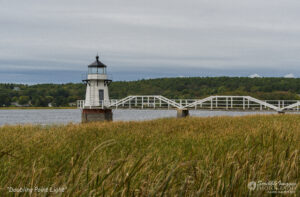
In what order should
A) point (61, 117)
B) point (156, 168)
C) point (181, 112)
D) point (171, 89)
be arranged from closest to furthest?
point (156, 168)
point (181, 112)
point (61, 117)
point (171, 89)

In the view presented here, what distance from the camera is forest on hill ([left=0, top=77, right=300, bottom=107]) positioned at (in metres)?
114

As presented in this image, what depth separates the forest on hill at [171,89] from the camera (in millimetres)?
114125

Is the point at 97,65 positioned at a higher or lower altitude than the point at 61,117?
higher

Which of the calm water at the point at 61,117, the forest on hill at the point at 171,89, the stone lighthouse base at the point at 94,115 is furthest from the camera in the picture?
the forest on hill at the point at 171,89

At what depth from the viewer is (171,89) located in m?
126

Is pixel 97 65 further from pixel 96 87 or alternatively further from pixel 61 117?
pixel 61 117

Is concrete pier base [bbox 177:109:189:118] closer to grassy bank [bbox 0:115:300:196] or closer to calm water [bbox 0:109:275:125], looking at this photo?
calm water [bbox 0:109:275:125]

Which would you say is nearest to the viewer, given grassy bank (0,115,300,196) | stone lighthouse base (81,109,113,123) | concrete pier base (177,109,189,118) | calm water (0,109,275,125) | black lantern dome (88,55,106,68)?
grassy bank (0,115,300,196)

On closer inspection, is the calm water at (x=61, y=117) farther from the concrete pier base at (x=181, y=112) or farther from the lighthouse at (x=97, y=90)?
the concrete pier base at (x=181, y=112)

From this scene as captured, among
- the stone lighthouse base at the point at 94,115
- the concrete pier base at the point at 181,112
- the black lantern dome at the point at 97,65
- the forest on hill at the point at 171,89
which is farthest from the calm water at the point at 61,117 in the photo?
the forest on hill at the point at 171,89

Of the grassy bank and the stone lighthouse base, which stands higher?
the grassy bank

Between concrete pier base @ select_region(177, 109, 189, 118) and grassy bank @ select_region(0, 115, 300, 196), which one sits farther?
concrete pier base @ select_region(177, 109, 189, 118)

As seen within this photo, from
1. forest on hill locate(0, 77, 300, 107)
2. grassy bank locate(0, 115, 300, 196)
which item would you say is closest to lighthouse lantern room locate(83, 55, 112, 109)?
grassy bank locate(0, 115, 300, 196)

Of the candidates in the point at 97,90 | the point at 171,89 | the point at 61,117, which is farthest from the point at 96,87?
the point at 171,89
